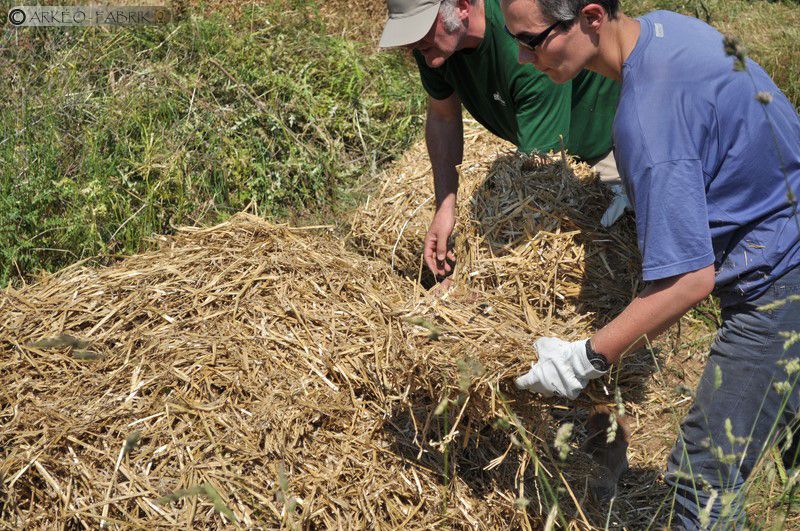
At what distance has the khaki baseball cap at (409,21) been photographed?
3.46 meters

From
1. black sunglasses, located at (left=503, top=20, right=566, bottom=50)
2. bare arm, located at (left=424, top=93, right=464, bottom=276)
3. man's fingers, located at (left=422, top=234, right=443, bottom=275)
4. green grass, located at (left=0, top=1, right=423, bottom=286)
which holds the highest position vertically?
black sunglasses, located at (left=503, top=20, right=566, bottom=50)

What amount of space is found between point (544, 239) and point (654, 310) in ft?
2.77

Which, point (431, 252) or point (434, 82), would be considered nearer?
point (431, 252)

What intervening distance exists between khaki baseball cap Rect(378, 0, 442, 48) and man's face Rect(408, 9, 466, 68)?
0.05 m

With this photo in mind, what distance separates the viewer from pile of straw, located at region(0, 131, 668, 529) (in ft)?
9.37

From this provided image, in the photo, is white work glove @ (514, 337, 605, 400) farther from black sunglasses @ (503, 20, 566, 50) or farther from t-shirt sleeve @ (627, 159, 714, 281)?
black sunglasses @ (503, 20, 566, 50)

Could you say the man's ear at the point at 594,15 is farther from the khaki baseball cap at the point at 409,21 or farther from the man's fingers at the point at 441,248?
the man's fingers at the point at 441,248

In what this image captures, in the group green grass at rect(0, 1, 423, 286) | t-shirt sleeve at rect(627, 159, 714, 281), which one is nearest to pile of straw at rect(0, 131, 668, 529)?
t-shirt sleeve at rect(627, 159, 714, 281)

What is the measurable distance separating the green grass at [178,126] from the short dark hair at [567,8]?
246 cm

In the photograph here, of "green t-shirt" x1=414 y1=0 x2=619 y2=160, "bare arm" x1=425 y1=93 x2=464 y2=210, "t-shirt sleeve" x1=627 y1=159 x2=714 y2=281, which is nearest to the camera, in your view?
"t-shirt sleeve" x1=627 y1=159 x2=714 y2=281

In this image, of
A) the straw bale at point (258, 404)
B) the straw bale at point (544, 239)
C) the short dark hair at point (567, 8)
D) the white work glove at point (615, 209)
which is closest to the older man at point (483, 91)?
the straw bale at point (544, 239)

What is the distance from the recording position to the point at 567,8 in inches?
92.9

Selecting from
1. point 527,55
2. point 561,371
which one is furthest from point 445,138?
point 561,371

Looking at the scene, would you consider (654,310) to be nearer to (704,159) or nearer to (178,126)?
(704,159)
